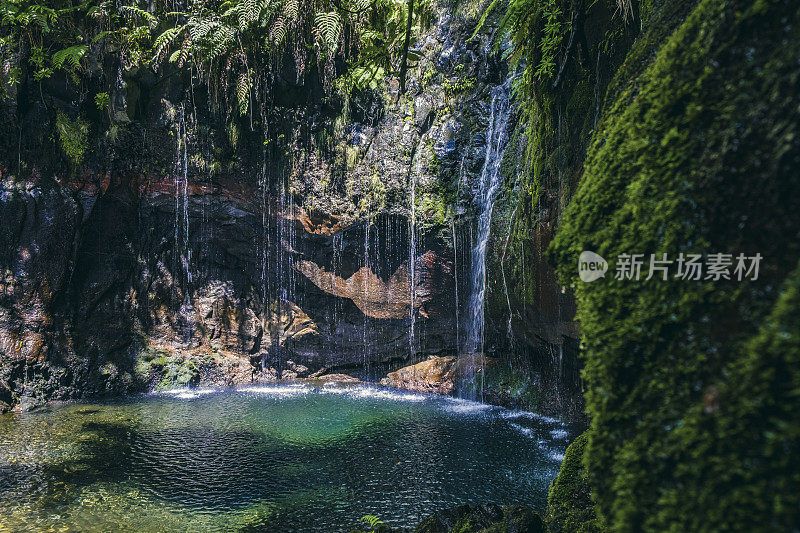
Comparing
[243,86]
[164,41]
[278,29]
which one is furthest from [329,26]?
[164,41]

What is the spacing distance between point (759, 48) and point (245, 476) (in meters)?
5.85

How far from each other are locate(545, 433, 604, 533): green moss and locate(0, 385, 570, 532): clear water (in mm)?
1581

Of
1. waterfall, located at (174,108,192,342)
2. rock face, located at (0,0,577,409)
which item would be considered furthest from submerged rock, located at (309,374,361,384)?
waterfall, located at (174,108,192,342)

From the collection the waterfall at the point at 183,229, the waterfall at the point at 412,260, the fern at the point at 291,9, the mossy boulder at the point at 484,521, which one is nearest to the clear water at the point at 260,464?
the mossy boulder at the point at 484,521

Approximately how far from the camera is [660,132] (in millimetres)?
1695

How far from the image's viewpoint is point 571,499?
9.61 feet

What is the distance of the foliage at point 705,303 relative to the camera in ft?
3.78

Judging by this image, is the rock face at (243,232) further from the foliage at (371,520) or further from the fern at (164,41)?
the foliage at (371,520)

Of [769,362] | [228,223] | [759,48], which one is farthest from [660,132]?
[228,223]

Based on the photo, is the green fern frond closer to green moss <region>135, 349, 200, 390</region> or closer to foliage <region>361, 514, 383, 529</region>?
green moss <region>135, 349, 200, 390</region>

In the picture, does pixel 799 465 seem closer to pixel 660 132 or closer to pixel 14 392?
pixel 660 132

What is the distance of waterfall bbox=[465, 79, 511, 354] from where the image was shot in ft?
27.5

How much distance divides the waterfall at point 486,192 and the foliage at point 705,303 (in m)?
6.78

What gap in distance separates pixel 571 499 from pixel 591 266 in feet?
6.39
